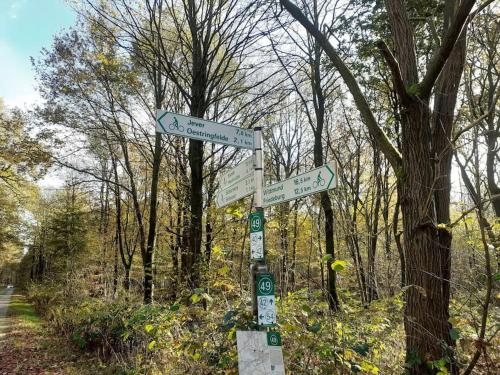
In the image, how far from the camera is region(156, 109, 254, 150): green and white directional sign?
9.86 feet

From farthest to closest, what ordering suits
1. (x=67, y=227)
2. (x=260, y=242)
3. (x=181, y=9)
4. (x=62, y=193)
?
1. (x=62, y=193)
2. (x=67, y=227)
3. (x=181, y=9)
4. (x=260, y=242)

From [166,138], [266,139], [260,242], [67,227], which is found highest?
[266,139]

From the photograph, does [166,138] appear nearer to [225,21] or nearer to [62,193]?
[225,21]

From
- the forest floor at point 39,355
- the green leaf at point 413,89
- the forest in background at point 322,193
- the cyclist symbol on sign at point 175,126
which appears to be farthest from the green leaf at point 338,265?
the forest floor at point 39,355

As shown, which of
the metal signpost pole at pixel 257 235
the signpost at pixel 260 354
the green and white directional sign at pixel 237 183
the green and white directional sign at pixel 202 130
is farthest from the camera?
the green and white directional sign at pixel 237 183

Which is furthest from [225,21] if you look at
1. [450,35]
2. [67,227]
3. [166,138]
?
[67,227]

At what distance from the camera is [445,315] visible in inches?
147

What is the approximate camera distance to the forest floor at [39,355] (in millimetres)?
7559

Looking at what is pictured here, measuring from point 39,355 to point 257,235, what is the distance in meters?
9.30

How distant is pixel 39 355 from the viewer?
30.2 ft

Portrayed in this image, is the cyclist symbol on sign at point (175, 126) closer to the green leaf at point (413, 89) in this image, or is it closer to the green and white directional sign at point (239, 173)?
the green and white directional sign at point (239, 173)

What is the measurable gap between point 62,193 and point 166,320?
27.5 metres

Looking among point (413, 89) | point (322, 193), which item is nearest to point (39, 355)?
point (322, 193)

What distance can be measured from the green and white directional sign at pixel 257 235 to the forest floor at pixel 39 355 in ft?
19.3
